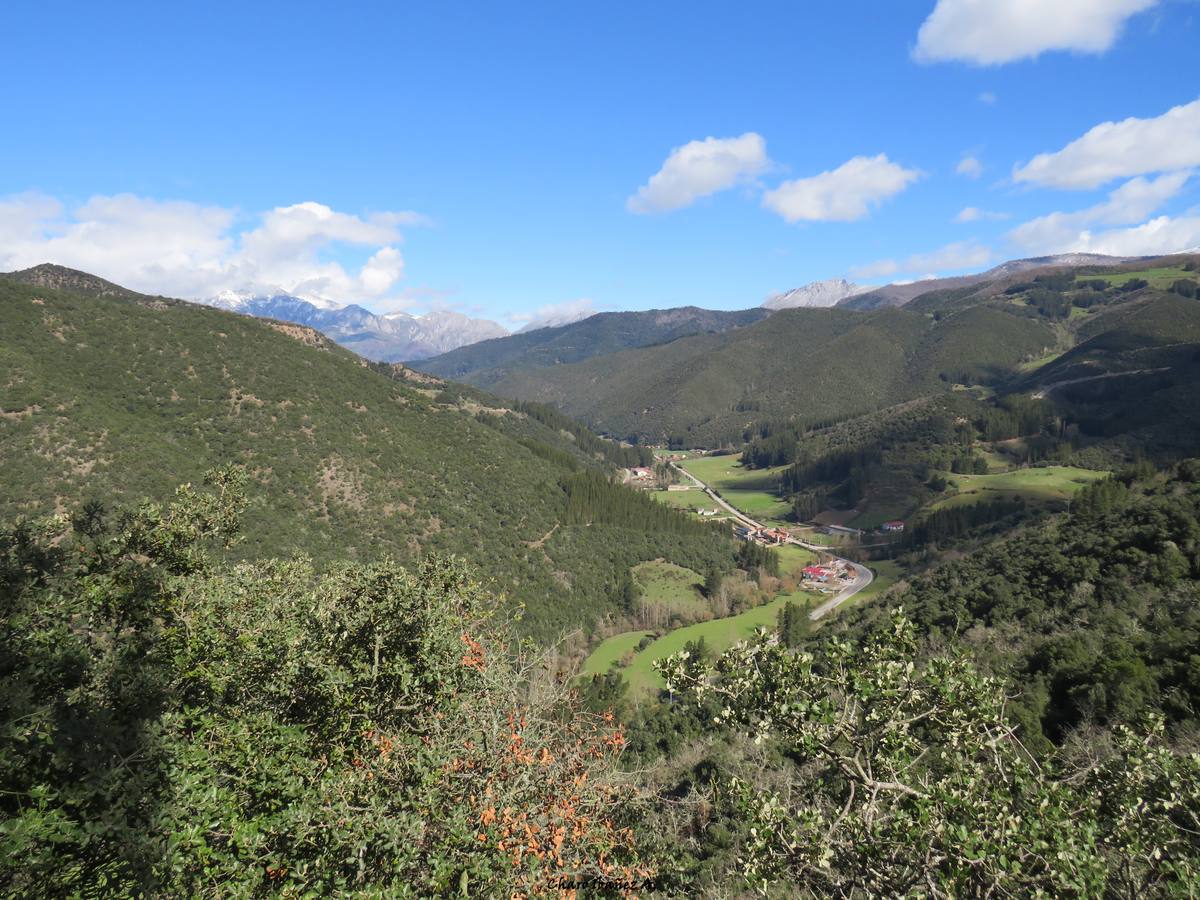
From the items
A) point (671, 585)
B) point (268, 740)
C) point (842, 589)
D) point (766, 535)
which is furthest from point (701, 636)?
point (766, 535)

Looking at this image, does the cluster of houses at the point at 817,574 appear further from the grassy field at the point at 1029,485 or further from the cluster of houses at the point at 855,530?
the grassy field at the point at 1029,485

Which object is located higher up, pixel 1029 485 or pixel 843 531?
pixel 1029 485

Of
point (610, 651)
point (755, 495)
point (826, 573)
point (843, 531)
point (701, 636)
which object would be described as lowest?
point (843, 531)

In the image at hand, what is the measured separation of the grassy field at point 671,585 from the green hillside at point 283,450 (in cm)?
237

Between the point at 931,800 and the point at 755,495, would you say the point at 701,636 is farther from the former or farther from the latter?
the point at 755,495

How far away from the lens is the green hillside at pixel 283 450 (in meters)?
43.0

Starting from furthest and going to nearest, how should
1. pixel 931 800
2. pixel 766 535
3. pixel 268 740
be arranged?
pixel 766 535 → pixel 268 740 → pixel 931 800

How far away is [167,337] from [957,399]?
187820mm

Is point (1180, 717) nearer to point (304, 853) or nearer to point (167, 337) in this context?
point (304, 853)

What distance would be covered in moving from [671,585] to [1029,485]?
73982 millimetres

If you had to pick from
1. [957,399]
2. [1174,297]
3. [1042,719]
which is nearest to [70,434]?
[1042,719]

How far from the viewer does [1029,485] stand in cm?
10556

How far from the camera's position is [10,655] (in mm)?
10281

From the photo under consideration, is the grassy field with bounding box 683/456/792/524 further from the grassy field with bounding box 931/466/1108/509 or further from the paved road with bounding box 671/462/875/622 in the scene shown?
the grassy field with bounding box 931/466/1108/509
